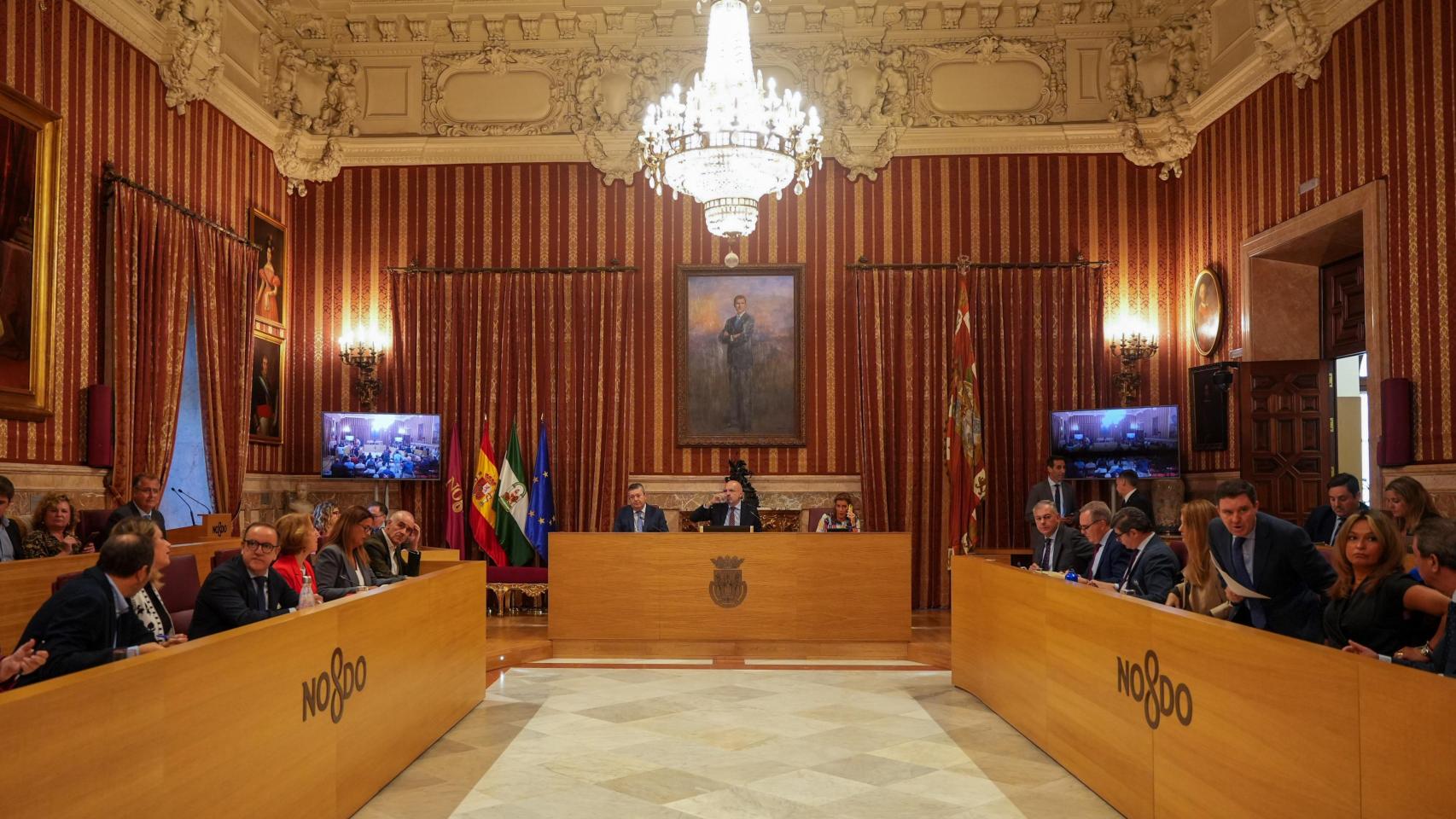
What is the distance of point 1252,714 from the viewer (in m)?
3.55

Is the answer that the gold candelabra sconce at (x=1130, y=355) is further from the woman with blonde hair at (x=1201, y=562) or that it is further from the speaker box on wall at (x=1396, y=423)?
the woman with blonde hair at (x=1201, y=562)

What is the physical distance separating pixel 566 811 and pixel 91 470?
5695 millimetres

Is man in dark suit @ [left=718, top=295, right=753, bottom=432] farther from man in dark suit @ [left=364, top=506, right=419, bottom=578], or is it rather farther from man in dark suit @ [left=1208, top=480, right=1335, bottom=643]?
man in dark suit @ [left=1208, top=480, right=1335, bottom=643]

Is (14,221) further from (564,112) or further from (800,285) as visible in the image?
(800,285)

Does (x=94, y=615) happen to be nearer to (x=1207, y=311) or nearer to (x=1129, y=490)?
(x=1129, y=490)

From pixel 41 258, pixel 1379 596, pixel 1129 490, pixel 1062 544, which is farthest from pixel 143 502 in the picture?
pixel 1129 490

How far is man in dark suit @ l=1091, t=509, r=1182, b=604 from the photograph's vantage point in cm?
559

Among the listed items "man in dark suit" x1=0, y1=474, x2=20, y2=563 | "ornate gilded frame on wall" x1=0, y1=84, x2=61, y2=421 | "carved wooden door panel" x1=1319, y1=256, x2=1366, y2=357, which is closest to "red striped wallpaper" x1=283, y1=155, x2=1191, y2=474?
"carved wooden door panel" x1=1319, y1=256, x2=1366, y2=357

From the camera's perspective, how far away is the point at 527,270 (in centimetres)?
1236

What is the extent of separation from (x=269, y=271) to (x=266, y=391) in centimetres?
127

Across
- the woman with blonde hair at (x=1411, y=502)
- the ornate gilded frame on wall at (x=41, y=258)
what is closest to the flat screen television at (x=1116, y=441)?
the woman with blonde hair at (x=1411, y=502)

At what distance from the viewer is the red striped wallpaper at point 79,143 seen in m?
7.89

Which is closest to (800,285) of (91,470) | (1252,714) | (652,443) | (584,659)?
(652,443)

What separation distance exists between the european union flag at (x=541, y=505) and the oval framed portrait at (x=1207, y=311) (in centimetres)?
681
